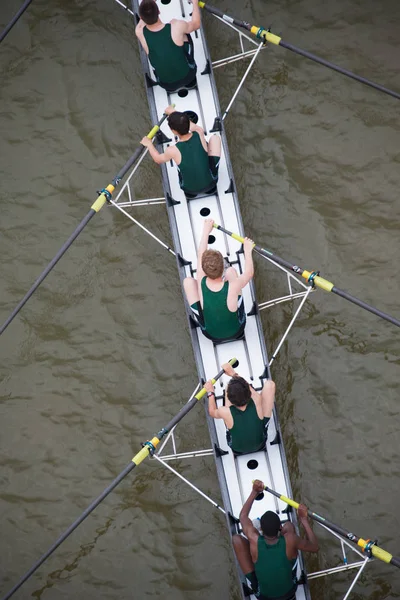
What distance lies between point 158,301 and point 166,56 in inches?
93.3

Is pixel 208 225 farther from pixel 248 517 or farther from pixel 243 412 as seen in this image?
pixel 248 517

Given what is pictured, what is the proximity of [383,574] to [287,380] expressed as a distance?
1.96 m

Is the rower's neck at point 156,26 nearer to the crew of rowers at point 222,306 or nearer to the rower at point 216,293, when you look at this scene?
the crew of rowers at point 222,306

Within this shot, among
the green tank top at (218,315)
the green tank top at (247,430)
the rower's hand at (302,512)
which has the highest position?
→ the green tank top at (218,315)

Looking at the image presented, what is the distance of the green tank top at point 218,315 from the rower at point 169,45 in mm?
2157

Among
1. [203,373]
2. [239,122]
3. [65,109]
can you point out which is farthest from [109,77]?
[203,373]

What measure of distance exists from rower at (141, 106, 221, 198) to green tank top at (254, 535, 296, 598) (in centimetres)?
314

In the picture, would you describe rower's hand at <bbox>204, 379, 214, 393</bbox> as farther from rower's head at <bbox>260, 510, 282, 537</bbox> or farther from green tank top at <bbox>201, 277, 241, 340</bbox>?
rower's head at <bbox>260, 510, 282, 537</bbox>

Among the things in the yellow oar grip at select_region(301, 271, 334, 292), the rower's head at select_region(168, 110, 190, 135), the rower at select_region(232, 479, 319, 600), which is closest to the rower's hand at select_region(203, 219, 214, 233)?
the rower's head at select_region(168, 110, 190, 135)

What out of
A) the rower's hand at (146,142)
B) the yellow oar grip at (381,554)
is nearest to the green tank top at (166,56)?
the rower's hand at (146,142)

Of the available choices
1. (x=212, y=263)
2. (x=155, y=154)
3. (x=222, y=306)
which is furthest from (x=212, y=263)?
(x=155, y=154)

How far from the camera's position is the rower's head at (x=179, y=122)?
8539 mm

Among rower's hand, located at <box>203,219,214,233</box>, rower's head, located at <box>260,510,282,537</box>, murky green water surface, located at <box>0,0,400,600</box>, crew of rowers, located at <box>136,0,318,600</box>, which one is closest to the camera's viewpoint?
rower's head, located at <box>260,510,282,537</box>

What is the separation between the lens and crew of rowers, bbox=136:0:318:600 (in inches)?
312
